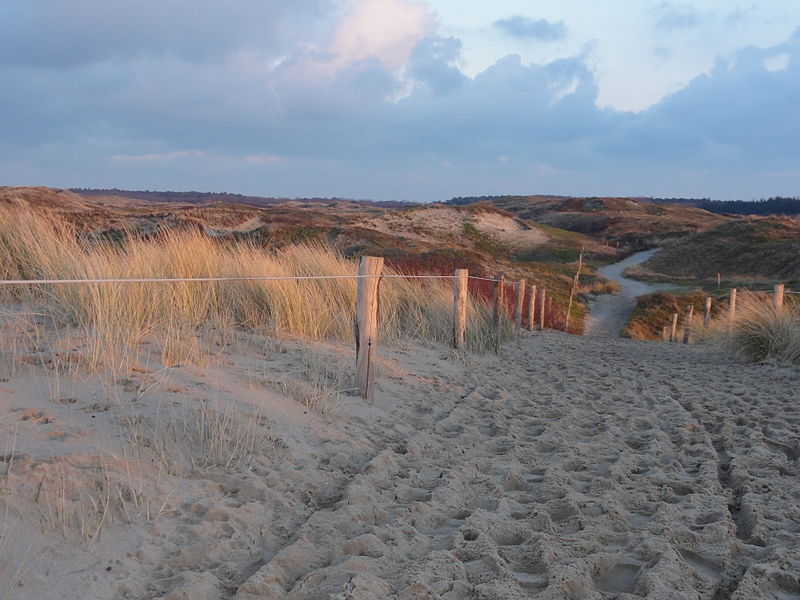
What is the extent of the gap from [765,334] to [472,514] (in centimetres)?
888

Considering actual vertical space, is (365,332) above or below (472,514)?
above

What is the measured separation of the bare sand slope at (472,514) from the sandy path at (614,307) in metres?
17.4

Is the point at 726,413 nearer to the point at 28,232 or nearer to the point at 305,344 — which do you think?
the point at 305,344

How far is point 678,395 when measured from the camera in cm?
705

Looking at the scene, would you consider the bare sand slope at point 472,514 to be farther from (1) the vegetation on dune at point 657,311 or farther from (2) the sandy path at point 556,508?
(1) the vegetation on dune at point 657,311

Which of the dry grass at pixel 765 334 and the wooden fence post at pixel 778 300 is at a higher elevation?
the wooden fence post at pixel 778 300

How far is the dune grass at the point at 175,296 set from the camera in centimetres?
511

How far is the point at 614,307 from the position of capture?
31.3 meters

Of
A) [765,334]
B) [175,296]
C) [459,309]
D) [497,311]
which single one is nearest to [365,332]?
[175,296]

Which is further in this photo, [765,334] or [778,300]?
[778,300]

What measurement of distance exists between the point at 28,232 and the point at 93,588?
5271 millimetres

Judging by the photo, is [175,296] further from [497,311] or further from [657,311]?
[657,311]

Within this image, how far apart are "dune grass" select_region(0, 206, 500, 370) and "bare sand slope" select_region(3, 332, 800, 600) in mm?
813

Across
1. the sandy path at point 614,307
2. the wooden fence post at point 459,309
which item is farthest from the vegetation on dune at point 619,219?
the wooden fence post at point 459,309
